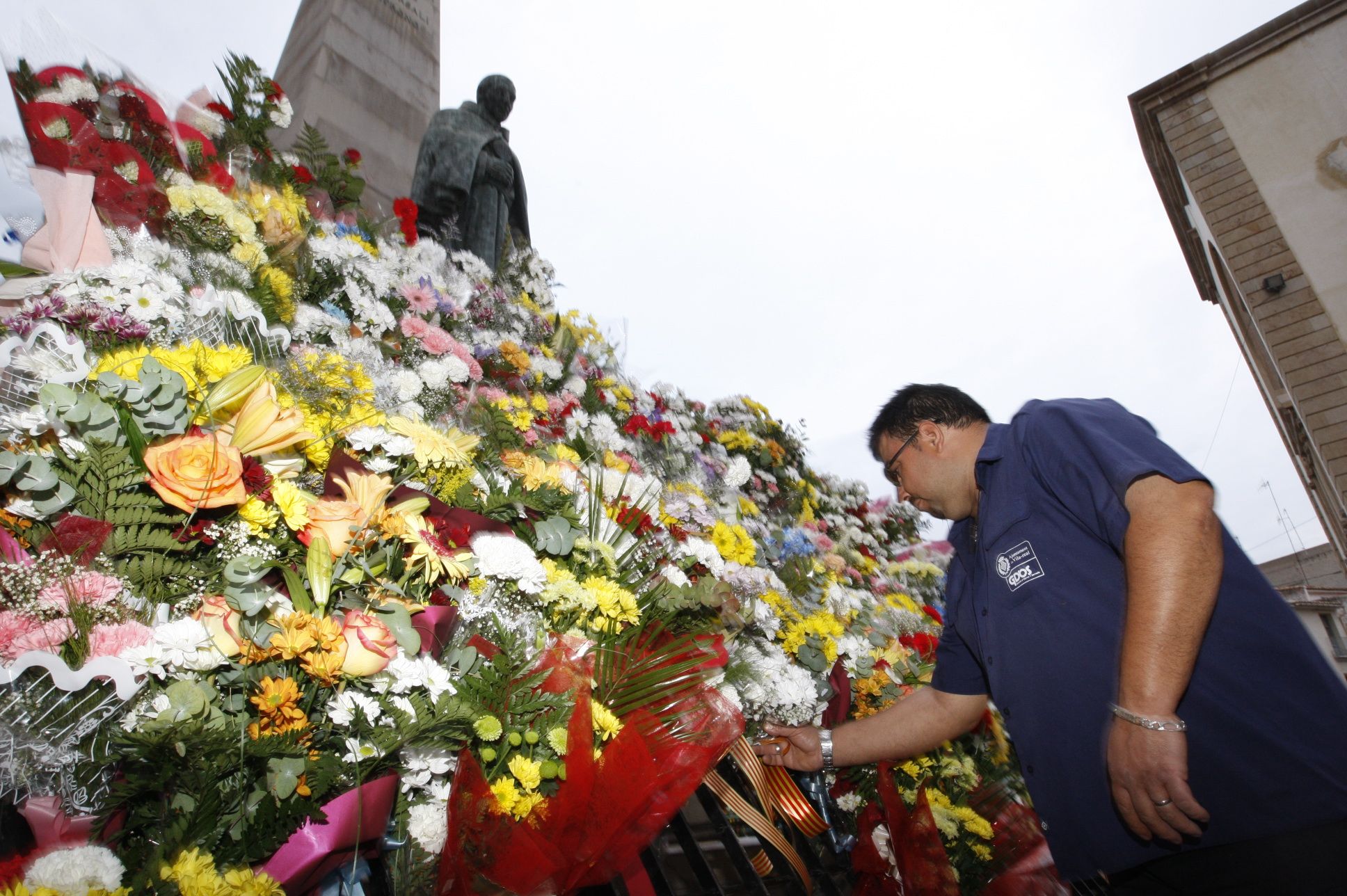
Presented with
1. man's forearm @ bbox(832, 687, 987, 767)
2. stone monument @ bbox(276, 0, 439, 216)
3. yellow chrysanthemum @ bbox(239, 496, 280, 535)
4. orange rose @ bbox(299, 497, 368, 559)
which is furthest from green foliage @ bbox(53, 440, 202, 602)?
stone monument @ bbox(276, 0, 439, 216)

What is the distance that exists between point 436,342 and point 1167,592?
8.44 ft

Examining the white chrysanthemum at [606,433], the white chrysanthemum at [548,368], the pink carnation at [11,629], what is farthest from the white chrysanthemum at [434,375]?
the pink carnation at [11,629]

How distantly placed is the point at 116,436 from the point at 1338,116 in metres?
18.0

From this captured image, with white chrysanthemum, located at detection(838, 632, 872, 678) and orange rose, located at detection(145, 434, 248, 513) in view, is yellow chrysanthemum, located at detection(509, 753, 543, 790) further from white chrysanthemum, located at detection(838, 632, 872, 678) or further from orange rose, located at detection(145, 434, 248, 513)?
white chrysanthemum, located at detection(838, 632, 872, 678)

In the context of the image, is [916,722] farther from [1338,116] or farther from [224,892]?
[1338,116]

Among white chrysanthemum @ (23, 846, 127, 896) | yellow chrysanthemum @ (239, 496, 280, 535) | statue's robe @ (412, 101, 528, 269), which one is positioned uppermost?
statue's robe @ (412, 101, 528, 269)

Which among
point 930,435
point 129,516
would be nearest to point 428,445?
point 129,516

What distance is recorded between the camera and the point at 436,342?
3.06m

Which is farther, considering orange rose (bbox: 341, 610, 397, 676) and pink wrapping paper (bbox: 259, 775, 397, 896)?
orange rose (bbox: 341, 610, 397, 676)

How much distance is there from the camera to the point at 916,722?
7.67ft

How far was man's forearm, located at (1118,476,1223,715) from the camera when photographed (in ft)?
4.73

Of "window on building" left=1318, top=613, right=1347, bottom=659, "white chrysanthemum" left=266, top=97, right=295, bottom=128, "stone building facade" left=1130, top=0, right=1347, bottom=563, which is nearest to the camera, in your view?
"white chrysanthemum" left=266, top=97, right=295, bottom=128

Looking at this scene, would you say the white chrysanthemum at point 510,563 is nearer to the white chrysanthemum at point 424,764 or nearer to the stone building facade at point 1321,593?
the white chrysanthemum at point 424,764

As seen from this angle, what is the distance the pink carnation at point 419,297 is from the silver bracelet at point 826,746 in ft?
7.96
